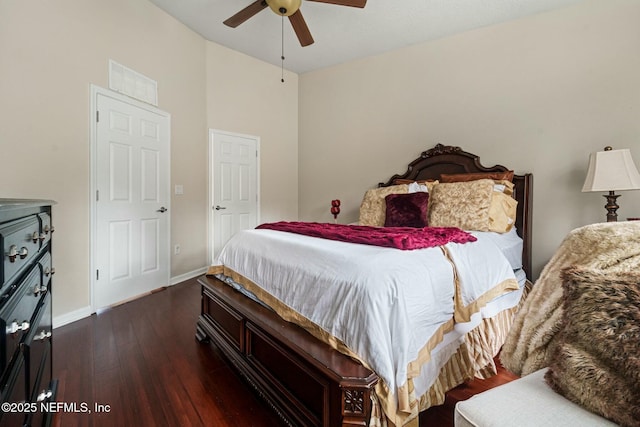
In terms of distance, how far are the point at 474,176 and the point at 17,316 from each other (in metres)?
3.26

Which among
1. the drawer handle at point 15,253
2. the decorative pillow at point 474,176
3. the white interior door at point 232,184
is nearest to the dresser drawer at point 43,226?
the drawer handle at point 15,253

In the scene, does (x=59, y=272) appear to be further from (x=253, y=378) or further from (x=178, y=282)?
(x=253, y=378)

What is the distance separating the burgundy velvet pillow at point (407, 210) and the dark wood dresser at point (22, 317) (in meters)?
2.42

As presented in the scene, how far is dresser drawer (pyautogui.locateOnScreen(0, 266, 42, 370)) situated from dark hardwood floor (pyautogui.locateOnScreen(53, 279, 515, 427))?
792 mm

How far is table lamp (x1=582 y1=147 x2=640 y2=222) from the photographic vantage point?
6.87 ft

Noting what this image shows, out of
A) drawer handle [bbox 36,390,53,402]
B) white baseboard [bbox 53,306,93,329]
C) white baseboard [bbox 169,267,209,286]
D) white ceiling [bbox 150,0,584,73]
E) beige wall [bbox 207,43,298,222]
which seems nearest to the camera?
drawer handle [bbox 36,390,53,402]

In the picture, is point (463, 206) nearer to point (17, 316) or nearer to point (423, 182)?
point (423, 182)

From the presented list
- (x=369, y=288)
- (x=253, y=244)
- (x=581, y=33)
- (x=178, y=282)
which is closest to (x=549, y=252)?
(x=581, y=33)

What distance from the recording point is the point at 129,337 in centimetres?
217

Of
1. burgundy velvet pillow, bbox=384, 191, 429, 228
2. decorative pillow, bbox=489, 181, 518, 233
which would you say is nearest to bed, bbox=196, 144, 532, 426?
decorative pillow, bbox=489, 181, 518, 233

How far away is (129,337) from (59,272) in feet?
2.85

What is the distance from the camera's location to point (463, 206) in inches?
98.1

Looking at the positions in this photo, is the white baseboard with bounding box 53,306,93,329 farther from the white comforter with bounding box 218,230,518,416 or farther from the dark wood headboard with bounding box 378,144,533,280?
the dark wood headboard with bounding box 378,144,533,280

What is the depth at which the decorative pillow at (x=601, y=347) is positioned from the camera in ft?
1.98
